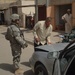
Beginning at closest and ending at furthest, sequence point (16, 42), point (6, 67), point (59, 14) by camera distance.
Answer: point (16, 42) → point (6, 67) → point (59, 14)

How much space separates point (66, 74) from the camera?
15.3 ft

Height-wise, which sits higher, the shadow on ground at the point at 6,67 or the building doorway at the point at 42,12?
the building doorway at the point at 42,12

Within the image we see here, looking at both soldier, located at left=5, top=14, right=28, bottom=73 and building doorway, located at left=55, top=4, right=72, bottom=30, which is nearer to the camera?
soldier, located at left=5, top=14, right=28, bottom=73

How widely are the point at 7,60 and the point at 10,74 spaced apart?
7.55ft

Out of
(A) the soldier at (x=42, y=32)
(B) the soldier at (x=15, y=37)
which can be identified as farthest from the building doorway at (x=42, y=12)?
(B) the soldier at (x=15, y=37)

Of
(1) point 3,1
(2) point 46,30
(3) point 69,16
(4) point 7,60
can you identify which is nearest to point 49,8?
(3) point 69,16

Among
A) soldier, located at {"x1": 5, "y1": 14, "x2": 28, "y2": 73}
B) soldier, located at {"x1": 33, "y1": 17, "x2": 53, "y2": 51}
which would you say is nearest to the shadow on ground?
soldier, located at {"x1": 5, "y1": 14, "x2": 28, "y2": 73}

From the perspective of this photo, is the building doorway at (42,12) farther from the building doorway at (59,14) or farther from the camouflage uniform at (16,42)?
the camouflage uniform at (16,42)

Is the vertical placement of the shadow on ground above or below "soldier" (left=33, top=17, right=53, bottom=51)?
below

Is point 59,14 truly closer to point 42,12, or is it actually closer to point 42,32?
point 42,12

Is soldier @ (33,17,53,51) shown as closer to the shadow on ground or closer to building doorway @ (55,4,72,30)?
Result: the shadow on ground

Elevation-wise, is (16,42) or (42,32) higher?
(42,32)

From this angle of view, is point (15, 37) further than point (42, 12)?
No

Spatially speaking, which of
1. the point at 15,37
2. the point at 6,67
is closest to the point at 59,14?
the point at 6,67
